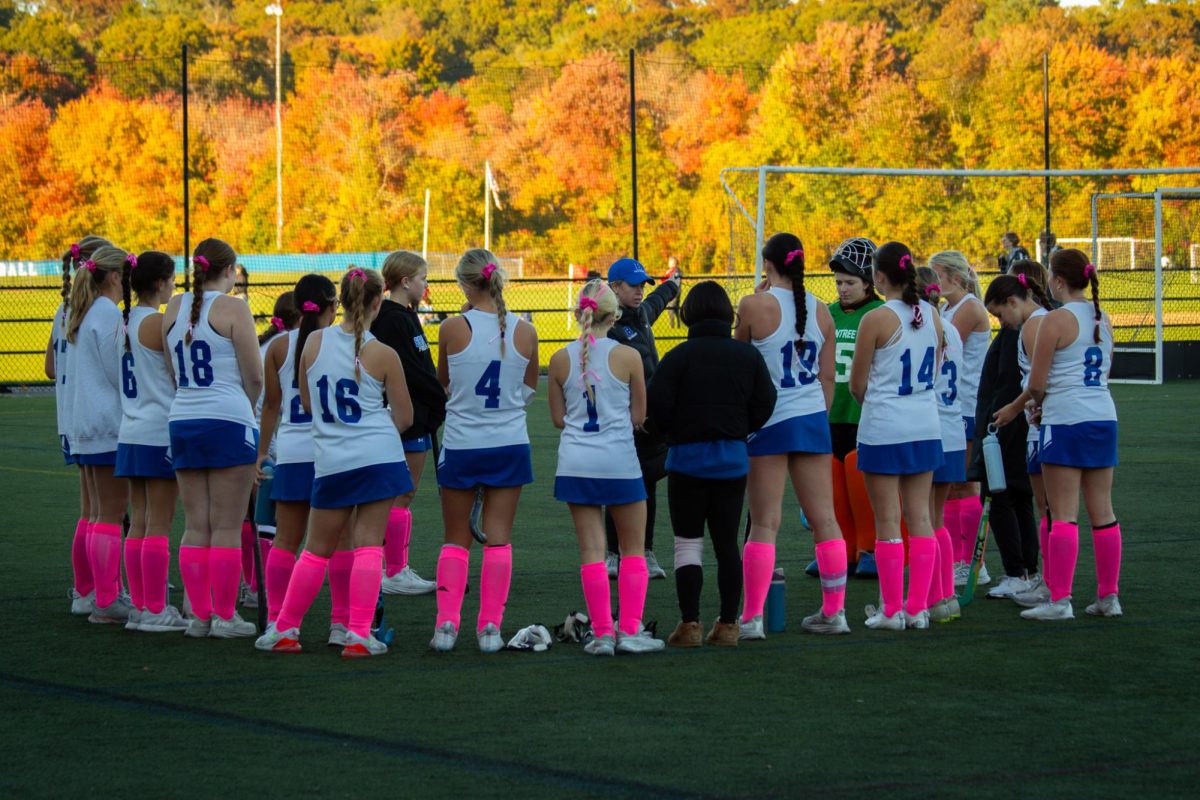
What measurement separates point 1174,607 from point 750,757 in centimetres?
336

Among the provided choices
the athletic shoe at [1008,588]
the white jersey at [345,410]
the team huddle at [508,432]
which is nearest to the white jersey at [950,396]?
the team huddle at [508,432]

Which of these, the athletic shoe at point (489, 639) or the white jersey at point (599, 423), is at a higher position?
the white jersey at point (599, 423)

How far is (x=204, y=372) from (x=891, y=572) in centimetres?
301

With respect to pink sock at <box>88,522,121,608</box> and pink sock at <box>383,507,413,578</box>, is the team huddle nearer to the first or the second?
pink sock at <box>88,522,121,608</box>

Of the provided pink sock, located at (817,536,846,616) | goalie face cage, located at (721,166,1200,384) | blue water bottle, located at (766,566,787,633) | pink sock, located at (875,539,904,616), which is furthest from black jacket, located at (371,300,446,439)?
goalie face cage, located at (721,166,1200,384)

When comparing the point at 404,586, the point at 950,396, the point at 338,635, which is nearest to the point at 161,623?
the point at 338,635

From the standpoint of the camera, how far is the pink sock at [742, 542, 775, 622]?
681 cm

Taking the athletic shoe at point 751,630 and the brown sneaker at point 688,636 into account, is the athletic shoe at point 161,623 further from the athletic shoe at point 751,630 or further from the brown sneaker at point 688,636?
the athletic shoe at point 751,630

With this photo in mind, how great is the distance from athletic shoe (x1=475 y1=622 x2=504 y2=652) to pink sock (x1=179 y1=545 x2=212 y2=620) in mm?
1253

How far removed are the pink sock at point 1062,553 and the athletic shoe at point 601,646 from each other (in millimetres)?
2050

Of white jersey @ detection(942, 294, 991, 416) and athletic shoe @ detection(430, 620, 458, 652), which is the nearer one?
athletic shoe @ detection(430, 620, 458, 652)

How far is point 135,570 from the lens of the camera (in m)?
7.39

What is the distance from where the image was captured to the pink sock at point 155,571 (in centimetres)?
711

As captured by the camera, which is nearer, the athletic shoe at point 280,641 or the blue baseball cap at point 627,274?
the athletic shoe at point 280,641
